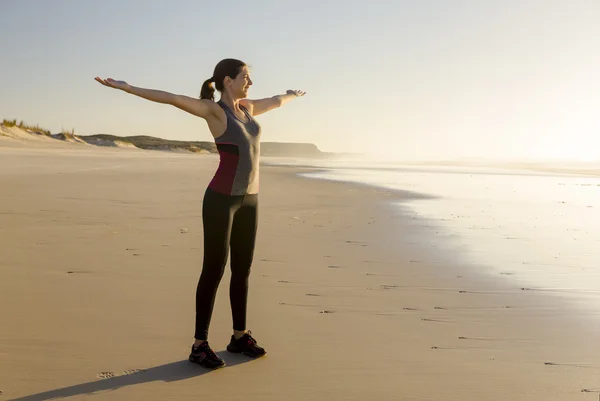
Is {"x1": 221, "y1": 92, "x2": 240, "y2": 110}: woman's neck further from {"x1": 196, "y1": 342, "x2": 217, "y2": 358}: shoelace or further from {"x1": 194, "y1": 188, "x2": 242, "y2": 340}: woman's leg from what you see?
{"x1": 196, "y1": 342, "x2": 217, "y2": 358}: shoelace

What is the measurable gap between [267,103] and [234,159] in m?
0.81

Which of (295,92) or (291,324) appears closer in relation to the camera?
(291,324)

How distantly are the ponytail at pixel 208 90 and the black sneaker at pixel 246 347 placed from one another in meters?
1.69

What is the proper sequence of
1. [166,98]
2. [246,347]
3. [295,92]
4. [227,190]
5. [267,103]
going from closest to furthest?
1. [166,98]
2. [227,190]
3. [246,347]
4. [267,103]
5. [295,92]

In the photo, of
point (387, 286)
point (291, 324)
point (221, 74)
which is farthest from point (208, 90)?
point (387, 286)

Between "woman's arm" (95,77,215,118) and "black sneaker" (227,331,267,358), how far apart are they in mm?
1605

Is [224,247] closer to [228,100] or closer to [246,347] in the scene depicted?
[246,347]

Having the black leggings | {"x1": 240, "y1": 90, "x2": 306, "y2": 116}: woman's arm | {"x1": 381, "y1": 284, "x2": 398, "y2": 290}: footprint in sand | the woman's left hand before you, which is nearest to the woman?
the black leggings

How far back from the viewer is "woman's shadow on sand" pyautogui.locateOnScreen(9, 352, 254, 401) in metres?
3.50

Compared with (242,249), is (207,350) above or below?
below

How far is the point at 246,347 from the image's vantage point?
4.28m

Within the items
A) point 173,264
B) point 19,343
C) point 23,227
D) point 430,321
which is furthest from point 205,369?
point 23,227

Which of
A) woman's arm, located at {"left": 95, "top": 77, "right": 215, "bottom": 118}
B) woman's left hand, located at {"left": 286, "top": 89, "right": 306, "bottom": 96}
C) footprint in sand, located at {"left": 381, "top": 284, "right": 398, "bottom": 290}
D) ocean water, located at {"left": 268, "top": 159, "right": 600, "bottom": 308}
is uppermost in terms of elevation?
woman's left hand, located at {"left": 286, "top": 89, "right": 306, "bottom": 96}

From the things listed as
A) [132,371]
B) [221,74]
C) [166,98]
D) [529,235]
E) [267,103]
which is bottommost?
[132,371]
